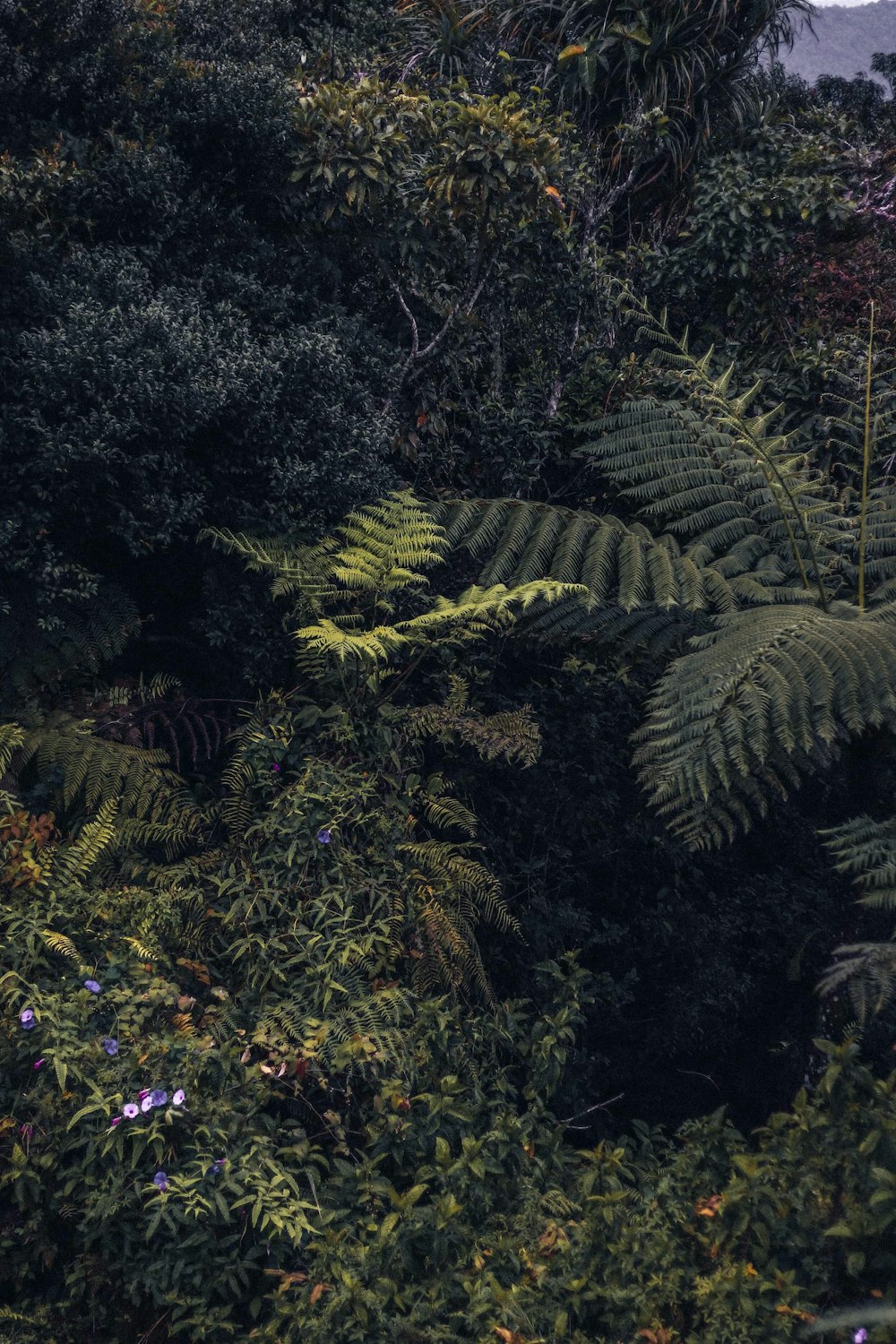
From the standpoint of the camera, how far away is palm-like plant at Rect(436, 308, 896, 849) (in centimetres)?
323

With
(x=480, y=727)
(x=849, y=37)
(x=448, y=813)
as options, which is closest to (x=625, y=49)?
(x=480, y=727)

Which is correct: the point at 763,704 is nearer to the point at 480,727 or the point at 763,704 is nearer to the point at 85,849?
the point at 480,727

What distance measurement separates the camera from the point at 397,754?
3816mm

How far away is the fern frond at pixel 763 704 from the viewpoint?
3.18 meters

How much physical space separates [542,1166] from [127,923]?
1.50m

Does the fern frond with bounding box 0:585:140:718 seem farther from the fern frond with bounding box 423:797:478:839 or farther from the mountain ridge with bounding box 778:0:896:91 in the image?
the mountain ridge with bounding box 778:0:896:91

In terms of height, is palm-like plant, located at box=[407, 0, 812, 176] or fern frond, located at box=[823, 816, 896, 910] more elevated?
palm-like plant, located at box=[407, 0, 812, 176]

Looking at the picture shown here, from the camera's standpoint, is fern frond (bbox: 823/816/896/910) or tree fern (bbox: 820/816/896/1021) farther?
fern frond (bbox: 823/816/896/910)

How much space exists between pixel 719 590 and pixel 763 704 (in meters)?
0.96

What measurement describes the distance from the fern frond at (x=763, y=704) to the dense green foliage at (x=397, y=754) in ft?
0.07

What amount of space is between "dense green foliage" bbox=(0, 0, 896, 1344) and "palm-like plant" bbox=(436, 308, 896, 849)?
2 cm

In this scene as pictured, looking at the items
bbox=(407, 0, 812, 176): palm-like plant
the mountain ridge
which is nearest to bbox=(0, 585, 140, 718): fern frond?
bbox=(407, 0, 812, 176): palm-like plant

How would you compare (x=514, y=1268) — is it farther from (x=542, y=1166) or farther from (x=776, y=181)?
(x=776, y=181)

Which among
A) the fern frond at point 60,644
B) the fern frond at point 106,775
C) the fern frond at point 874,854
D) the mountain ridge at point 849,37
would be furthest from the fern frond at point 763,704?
the mountain ridge at point 849,37
